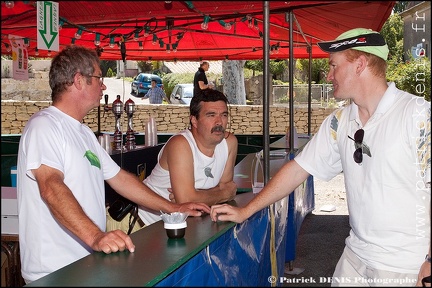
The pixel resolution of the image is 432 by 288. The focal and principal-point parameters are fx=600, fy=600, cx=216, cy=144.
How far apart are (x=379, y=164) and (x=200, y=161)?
153 centimetres

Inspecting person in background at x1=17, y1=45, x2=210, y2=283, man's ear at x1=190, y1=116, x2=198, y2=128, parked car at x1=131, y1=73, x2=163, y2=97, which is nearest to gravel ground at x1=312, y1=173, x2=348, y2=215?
man's ear at x1=190, y1=116, x2=198, y2=128

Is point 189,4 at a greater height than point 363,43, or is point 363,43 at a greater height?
point 189,4

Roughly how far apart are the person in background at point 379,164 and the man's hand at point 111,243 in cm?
91

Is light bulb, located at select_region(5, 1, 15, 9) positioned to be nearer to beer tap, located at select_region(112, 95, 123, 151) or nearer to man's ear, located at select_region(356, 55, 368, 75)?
man's ear, located at select_region(356, 55, 368, 75)

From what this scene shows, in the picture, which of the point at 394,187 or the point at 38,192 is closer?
the point at 394,187

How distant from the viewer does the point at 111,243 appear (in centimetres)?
224

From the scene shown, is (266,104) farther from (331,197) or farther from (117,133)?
(331,197)

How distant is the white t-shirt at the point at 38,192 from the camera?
257cm

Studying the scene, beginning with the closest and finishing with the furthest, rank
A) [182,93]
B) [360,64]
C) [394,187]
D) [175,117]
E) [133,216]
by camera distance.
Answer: [394,187] < [360,64] < [133,216] < [175,117] < [182,93]

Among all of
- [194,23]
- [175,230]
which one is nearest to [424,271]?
[175,230]

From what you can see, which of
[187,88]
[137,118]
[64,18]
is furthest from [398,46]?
[64,18]

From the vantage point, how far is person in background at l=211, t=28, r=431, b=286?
7.41 feet

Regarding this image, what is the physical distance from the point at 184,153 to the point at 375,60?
1372mm

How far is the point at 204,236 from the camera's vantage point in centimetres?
263
